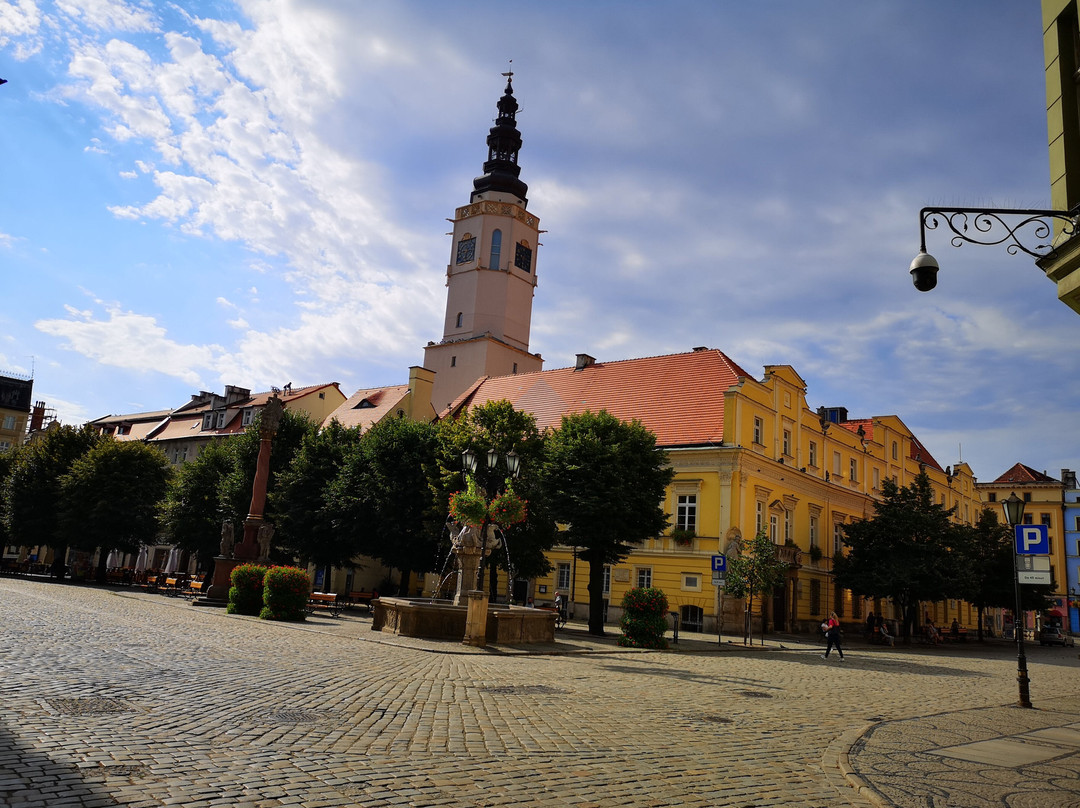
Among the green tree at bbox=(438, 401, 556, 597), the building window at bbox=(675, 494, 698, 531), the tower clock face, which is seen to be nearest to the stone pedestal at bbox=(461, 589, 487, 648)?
the green tree at bbox=(438, 401, 556, 597)

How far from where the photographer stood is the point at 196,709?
29.3 feet

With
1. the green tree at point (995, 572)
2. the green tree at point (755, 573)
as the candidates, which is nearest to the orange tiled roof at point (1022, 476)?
the green tree at point (995, 572)

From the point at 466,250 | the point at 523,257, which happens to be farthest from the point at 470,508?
the point at 523,257

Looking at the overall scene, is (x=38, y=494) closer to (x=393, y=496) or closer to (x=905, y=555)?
(x=393, y=496)

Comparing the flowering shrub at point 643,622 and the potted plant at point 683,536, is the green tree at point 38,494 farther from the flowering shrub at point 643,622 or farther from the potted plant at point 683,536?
the flowering shrub at point 643,622

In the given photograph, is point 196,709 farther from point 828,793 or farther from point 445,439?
point 445,439

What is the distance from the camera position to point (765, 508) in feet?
128

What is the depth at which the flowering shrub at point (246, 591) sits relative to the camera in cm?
2639

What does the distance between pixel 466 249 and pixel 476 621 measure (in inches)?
1978

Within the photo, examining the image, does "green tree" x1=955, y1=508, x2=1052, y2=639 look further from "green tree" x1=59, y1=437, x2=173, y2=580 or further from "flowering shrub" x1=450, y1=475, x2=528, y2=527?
"green tree" x1=59, y1=437, x2=173, y2=580

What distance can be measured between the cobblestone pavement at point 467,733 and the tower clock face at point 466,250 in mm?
51861

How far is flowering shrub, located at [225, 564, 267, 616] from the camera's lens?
26.4m

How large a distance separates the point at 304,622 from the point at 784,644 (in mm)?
18701

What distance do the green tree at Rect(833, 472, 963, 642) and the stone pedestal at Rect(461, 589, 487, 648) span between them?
1034 inches
